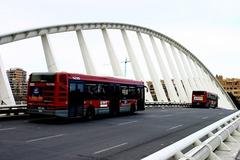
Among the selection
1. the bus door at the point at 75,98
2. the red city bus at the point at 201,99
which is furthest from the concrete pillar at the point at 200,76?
the bus door at the point at 75,98

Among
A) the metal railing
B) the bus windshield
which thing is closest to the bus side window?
the bus windshield

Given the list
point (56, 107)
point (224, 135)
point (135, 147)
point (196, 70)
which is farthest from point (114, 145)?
point (196, 70)

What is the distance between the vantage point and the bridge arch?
2894cm

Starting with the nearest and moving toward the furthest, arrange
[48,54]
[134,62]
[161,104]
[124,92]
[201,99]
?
[124,92]
[48,54]
[134,62]
[161,104]
[201,99]

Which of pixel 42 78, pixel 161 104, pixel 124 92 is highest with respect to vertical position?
pixel 42 78

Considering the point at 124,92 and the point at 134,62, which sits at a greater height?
the point at 134,62

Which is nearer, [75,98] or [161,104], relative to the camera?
[75,98]

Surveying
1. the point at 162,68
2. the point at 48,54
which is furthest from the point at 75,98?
the point at 162,68

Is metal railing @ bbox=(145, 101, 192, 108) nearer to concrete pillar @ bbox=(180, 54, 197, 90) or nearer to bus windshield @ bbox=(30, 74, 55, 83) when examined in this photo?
concrete pillar @ bbox=(180, 54, 197, 90)

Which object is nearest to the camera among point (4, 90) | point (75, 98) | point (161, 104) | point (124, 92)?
point (75, 98)

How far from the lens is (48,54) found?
29469 millimetres

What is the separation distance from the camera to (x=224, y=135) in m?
11.2

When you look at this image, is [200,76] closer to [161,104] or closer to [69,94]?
[161,104]

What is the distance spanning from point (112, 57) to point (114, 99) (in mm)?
16245
